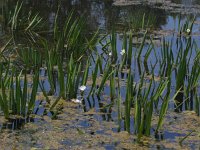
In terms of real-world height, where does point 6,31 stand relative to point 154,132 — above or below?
above

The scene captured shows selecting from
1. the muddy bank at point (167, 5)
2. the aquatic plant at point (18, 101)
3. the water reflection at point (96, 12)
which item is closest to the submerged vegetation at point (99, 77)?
the aquatic plant at point (18, 101)

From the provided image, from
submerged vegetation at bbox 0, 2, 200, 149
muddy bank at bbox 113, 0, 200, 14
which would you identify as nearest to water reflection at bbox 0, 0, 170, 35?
muddy bank at bbox 113, 0, 200, 14

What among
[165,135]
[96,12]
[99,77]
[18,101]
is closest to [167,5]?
[96,12]

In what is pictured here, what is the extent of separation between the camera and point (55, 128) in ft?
13.8

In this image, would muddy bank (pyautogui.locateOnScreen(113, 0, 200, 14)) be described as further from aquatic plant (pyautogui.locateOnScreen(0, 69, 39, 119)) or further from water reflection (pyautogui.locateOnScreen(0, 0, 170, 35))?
aquatic plant (pyautogui.locateOnScreen(0, 69, 39, 119))

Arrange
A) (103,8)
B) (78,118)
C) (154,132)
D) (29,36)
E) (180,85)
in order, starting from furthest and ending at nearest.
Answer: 1. (103,8)
2. (29,36)
3. (180,85)
4. (78,118)
5. (154,132)

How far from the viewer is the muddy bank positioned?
11492 millimetres

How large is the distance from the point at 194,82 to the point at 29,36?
381cm

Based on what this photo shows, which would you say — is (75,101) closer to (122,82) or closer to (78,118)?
(78,118)

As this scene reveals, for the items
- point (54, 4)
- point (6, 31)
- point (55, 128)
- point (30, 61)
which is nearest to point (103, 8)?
point (54, 4)

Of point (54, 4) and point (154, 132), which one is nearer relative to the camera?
point (154, 132)

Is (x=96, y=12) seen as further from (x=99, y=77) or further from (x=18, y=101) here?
(x=18, y=101)

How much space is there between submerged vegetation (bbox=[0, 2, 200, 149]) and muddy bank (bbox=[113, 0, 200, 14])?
2.88m

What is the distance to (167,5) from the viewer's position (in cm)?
1248
